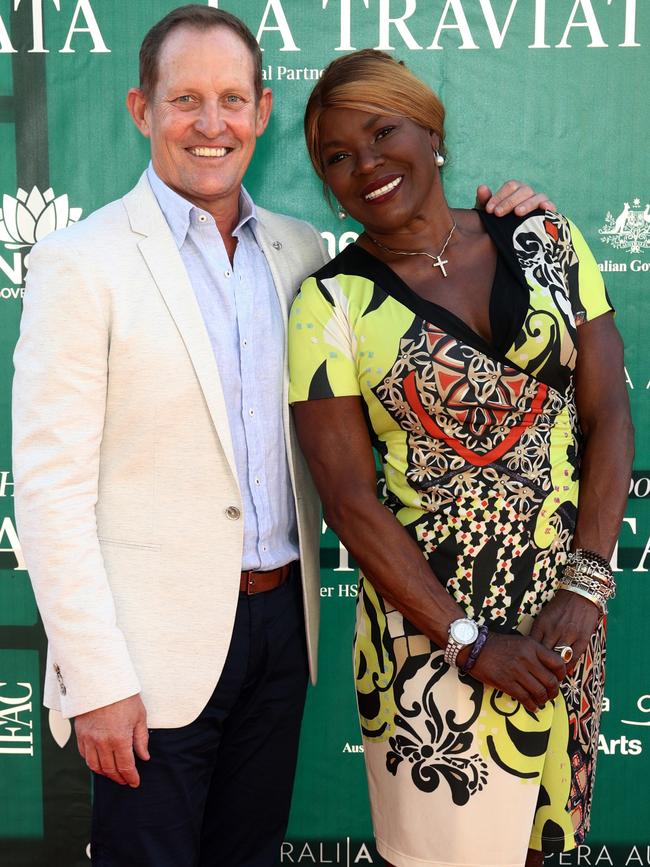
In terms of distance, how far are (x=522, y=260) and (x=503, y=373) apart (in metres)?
0.23

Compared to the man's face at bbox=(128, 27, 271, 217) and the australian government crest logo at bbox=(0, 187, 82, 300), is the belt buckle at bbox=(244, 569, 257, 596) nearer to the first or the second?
the man's face at bbox=(128, 27, 271, 217)

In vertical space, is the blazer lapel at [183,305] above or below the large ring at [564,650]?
above

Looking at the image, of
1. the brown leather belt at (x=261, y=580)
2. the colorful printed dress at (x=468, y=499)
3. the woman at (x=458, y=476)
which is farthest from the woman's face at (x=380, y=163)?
the brown leather belt at (x=261, y=580)

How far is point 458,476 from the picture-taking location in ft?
5.24

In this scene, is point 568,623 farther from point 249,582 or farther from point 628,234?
point 628,234

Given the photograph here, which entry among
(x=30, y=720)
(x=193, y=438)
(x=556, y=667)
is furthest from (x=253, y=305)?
(x=30, y=720)

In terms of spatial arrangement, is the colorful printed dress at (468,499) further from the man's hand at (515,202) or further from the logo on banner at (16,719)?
the logo on banner at (16,719)

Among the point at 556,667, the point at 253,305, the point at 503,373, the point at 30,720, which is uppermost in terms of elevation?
the point at 253,305

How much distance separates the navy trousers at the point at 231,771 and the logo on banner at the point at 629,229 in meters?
1.33

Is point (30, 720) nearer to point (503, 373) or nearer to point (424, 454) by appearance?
point (424, 454)

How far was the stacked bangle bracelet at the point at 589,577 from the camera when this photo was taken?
64.1 inches

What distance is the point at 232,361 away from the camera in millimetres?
1648

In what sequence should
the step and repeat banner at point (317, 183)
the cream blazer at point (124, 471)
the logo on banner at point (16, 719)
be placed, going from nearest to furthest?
the cream blazer at point (124, 471) < the step and repeat banner at point (317, 183) < the logo on banner at point (16, 719)

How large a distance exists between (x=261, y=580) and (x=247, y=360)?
0.41 metres
